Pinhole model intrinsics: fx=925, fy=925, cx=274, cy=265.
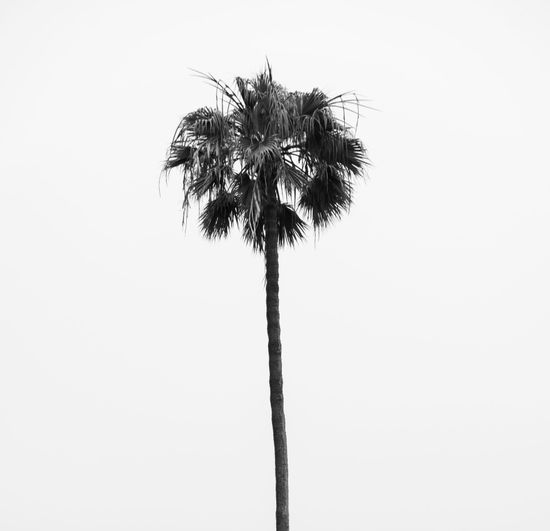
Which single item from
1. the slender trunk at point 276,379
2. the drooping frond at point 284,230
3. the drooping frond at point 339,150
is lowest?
the slender trunk at point 276,379

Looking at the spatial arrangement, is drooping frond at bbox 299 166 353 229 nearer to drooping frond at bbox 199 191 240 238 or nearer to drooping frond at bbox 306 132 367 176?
drooping frond at bbox 306 132 367 176

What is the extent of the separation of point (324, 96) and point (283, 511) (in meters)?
9.57

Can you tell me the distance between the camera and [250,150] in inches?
821

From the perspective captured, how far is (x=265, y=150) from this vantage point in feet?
67.8

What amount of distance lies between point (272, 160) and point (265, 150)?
1.71 ft

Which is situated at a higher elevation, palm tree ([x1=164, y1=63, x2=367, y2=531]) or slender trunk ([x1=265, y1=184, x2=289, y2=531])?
palm tree ([x1=164, y1=63, x2=367, y2=531])

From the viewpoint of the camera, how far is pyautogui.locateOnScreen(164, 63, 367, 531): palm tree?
822 inches

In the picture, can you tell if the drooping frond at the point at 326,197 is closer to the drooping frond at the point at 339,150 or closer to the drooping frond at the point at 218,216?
the drooping frond at the point at 339,150

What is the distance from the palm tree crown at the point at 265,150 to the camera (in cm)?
2117

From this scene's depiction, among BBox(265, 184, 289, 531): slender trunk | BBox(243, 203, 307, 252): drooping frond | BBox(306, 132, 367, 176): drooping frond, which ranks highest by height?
BBox(306, 132, 367, 176): drooping frond

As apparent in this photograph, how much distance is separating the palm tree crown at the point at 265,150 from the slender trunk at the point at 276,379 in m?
0.68

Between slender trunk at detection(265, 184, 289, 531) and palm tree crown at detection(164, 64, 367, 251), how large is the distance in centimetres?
68

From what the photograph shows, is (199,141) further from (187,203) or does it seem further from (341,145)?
(341,145)

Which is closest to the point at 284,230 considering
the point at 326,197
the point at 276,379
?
the point at 326,197
